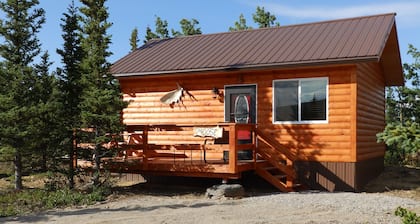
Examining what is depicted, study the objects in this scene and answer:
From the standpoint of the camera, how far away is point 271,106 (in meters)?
12.0

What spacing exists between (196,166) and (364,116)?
5069mm

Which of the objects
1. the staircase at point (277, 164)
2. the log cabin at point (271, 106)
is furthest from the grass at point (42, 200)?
the staircase at point (277, 164)

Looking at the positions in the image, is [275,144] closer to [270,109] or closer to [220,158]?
[270,109]

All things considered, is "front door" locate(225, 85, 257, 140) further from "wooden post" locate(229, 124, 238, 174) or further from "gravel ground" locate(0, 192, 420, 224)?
"gravel ground" locate(0, 192, 420, 224)

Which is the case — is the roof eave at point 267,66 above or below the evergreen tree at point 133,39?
below

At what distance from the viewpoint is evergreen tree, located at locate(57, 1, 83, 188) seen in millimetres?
11023

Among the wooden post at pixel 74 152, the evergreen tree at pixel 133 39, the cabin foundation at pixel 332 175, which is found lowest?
the cabin foundation at pixel 332 175

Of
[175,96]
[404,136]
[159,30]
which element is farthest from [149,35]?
[404,136]

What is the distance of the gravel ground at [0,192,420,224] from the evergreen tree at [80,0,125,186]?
Result: 1.72 meters

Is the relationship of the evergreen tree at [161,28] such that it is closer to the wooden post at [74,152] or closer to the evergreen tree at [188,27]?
the evergreen tree at [188,27]

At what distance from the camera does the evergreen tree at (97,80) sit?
1038 centimetres

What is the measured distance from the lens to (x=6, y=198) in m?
9.93

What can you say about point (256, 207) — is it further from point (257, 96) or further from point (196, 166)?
point (257, 96)

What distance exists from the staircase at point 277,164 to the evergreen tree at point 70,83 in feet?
15.4
